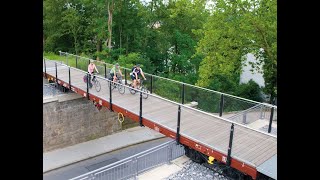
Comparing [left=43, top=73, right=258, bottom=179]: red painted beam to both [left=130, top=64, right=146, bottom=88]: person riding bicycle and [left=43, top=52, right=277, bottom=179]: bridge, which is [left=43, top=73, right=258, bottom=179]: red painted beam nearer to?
[left=43, top=52, right=277, bottom=179]: bridge

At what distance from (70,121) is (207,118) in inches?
436

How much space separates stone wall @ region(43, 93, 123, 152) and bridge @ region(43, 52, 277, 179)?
1.29m

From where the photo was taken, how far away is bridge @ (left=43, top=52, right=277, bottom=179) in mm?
8680

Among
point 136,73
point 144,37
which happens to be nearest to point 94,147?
point 136,73

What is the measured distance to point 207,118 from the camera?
11109mm

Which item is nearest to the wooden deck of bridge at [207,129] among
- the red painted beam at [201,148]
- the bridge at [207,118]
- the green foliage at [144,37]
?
the bridge at [207,118]

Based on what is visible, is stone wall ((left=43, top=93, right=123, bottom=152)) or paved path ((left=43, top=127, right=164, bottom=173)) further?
stone wall ((left=43, top=93, right=123, bottom=152))

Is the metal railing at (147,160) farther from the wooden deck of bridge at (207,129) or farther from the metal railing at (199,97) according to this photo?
the metal railing at (199,97)

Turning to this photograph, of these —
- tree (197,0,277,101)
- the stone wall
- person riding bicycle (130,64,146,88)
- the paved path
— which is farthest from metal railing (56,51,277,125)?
tree (197,0,277,101)

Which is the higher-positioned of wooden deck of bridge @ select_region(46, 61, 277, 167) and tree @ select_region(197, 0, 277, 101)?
tree @ select_region(197, 0, 277, 101)

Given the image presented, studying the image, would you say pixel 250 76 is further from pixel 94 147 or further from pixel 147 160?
pixel 147 160

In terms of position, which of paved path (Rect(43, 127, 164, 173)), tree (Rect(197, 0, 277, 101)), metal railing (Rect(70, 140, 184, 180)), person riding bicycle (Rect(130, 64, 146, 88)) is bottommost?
paved path (Rect(43, 127, 164, 173))

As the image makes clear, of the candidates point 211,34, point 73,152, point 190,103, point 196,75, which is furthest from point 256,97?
point 73,152

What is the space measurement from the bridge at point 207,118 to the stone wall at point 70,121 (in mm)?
1286
